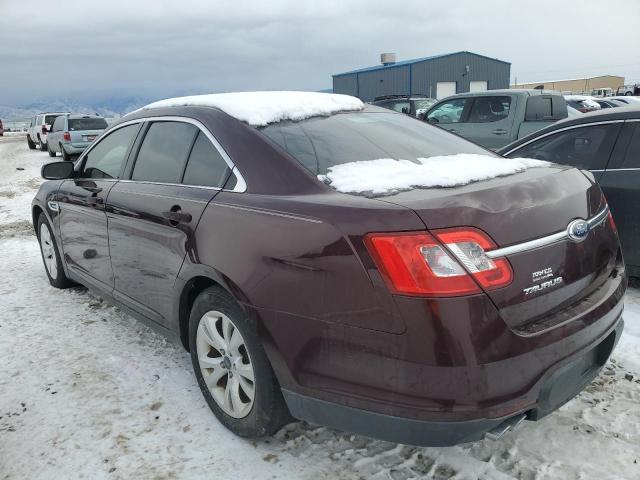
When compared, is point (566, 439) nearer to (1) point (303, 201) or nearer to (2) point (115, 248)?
(1) point (303, 201)

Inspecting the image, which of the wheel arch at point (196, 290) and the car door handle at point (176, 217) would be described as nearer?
the wheel arch at point (196, 290)

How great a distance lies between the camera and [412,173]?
7.39 ft

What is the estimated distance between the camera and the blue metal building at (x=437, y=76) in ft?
113

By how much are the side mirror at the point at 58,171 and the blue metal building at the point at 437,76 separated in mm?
31602

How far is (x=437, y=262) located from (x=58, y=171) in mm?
3408

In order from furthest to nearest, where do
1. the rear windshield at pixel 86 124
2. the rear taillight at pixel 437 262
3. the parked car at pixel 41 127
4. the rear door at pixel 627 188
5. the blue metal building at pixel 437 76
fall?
1. the blue metal building at pixel 437 76
2. the parked car at pixel 41 127
3. the rear windshield at pixel 86 124
4. the rear door at pixel 627 188
5. the rear taillight at pixel 437 262

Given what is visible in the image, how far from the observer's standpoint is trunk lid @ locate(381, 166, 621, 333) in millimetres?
1856

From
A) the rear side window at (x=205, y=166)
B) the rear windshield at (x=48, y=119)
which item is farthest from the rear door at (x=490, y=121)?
the rear windshield at (x=48, y=119)

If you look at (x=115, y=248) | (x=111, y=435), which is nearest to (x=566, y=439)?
(x=111, y=435)

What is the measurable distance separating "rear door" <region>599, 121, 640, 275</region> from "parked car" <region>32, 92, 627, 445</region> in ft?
5.47

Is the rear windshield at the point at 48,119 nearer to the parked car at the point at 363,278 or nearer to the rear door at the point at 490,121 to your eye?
the rear door at the point at 490,121

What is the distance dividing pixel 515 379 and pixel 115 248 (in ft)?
8.29

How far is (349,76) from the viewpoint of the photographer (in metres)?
39.2

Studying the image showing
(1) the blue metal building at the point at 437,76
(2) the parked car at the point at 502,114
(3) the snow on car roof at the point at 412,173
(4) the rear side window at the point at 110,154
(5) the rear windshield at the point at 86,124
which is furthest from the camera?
(1) the blue metal building at the point at 437,76
